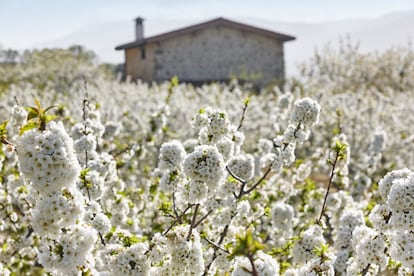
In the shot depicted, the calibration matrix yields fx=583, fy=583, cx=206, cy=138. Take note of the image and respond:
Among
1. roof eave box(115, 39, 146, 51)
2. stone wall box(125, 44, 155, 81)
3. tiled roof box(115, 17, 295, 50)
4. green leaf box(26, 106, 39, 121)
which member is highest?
tiled roof box(115, 17, 295, 50)

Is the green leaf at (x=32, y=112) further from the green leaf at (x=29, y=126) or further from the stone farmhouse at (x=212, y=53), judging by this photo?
the stone farmhouse at (x=212, y=53)

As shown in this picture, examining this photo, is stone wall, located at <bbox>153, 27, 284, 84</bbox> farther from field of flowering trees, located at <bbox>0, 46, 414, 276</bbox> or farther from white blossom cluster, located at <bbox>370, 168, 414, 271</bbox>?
white blossom cluster, located at <bbox>370, 168, 414, 271</bbox>

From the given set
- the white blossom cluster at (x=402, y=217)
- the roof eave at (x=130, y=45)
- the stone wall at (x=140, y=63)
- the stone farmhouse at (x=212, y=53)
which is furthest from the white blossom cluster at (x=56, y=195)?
the roof eave at (x=130, y=45)

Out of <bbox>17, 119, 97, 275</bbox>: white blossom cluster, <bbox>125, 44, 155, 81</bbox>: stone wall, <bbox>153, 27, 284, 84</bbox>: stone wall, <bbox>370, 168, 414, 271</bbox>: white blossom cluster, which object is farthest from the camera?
<bbox>125, 44, 155, 81</bbox>: stone wall

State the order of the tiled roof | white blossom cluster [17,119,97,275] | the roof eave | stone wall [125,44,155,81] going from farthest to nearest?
1. stone wall [125,44,155,81]
2. the roof eave
3. the tiled roof
4. white blossom cluster [17,119,97,275]

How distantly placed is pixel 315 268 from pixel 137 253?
94 cm

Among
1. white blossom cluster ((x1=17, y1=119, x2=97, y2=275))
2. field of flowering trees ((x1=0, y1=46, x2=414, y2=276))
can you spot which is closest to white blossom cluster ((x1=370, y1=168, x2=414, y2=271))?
field of flowering trees ((x1=0, y1=46, x2=414, y2=276))

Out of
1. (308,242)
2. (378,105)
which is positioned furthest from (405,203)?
(378,105)

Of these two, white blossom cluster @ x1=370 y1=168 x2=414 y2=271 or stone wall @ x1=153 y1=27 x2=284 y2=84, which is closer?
white blossom cluster @ x1=370 y1=168 x2=414 y2=271

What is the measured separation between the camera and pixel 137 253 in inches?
114

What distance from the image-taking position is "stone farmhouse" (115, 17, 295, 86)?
25250 millimetres

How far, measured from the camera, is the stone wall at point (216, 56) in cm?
2538

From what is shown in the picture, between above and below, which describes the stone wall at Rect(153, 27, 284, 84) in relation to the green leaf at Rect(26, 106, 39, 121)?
above

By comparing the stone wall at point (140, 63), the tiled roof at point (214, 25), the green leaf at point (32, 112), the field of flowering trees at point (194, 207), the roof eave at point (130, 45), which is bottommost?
the field of flowering trees at point (194, 207)
